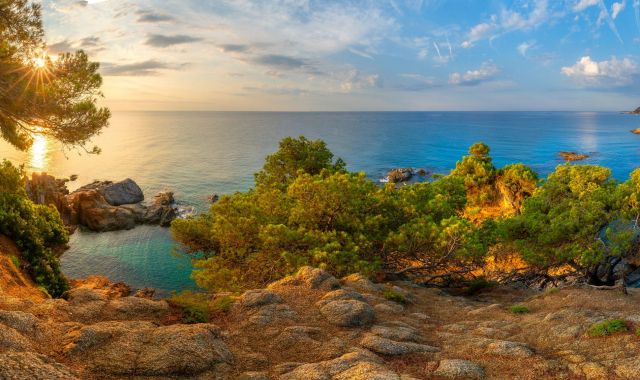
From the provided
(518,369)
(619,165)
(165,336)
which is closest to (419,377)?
(518,369)

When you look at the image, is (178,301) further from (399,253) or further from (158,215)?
(158,215)

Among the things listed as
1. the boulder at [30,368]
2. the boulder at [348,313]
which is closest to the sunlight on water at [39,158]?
the boulder at [348,313]

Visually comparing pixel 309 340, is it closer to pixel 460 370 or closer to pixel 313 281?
pixel 460 370

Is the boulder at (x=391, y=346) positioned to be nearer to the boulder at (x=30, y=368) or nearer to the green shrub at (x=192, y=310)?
the green shrub at (x=192, y=310)

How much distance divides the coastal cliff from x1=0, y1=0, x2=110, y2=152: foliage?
6923 mm

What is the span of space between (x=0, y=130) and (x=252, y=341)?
55.3ft

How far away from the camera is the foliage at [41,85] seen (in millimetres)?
15359

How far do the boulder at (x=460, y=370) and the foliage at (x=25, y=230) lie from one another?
21.5 meters

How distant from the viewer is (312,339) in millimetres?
12328

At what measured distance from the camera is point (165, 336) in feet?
34.5

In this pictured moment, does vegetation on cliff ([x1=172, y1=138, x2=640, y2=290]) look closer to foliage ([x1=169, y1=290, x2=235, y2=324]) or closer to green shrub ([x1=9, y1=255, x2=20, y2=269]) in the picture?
foliage ([x1=169, y1=290, x2=235, y2=324])

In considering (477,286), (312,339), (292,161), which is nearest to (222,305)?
(312,339)

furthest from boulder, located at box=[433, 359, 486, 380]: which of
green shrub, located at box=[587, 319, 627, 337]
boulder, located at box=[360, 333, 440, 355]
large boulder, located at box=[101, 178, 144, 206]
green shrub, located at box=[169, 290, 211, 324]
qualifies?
large boulder, located at box=[101, 178, 144, 206]

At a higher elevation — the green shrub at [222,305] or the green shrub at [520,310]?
Result: the green shrub at [222,305]
